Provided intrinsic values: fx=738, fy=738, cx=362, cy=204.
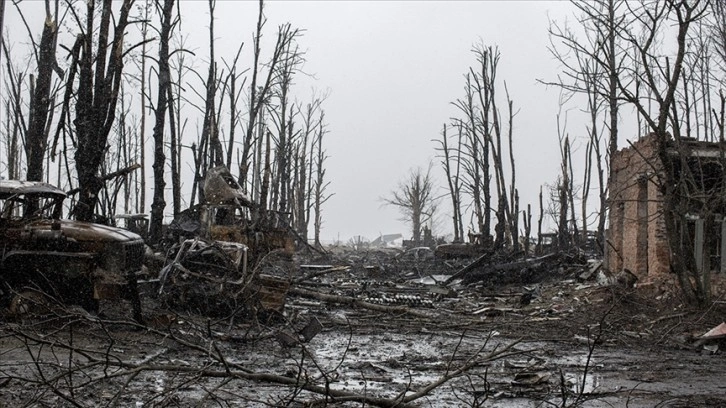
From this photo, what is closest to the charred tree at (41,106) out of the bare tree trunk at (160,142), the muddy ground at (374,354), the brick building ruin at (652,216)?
the bare tree trunk at (160,142)

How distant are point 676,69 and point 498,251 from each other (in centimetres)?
1444

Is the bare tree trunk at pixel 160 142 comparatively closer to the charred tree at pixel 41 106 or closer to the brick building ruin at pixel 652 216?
the charred tree at pixel 41 106

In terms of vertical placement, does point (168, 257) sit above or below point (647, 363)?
above

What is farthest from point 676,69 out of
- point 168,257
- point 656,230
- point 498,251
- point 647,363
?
point 498,251

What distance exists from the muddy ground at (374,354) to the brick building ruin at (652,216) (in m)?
1.22

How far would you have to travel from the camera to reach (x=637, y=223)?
1967 cm

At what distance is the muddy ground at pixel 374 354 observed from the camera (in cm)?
511

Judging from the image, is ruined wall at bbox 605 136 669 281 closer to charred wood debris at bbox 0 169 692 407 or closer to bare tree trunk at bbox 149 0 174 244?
charred wood debris at bbox 0 169 692 407

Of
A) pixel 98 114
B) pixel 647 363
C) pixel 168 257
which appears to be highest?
pixel 98 114

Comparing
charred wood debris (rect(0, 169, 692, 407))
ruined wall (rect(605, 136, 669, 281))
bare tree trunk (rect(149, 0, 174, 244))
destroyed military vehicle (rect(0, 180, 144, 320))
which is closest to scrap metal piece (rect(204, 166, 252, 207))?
charred wood debris (rect(0, 169, 692, 407))

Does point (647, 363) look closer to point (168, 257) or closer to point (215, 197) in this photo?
point (168, 257)

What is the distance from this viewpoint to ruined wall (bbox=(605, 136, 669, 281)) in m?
18.5

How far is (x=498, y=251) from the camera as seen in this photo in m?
28.3

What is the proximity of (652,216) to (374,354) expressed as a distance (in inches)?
482
